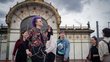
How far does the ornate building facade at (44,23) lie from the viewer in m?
20.3

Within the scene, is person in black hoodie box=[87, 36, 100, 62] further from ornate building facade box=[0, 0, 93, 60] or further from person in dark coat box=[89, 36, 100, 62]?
ornate building facade box=[0, 0, 93, 60]

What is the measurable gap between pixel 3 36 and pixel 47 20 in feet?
12.0

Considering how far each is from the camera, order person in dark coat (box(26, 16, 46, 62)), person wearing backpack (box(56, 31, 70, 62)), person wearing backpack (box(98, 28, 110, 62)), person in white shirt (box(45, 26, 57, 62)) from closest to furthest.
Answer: person in dark coat (box(26, 16, 46, 62)) → person in white shirt (box(45, 26, 57, 62)) → person wearing backpack (box(98, 28, 110, 62)) → person wearing backpack (box(56, 31, 70, 62))

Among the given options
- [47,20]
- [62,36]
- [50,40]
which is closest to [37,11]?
[47,20]

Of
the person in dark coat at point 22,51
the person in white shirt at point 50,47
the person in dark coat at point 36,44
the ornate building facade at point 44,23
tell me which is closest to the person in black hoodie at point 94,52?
the person in white shirt at point 50,47

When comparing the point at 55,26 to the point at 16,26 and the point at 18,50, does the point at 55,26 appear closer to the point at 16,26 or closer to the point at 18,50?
the point at 16,26

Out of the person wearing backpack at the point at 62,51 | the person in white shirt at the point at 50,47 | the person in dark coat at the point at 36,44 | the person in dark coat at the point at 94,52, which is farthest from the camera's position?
the person wearing backpack at the point at 62,51

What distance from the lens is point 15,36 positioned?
20.4 meters

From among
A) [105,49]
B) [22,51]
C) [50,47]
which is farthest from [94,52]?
[22,51]

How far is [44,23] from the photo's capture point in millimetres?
20734

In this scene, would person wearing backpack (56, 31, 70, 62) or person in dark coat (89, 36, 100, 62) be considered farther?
person wearing backpack (56, 31, 70, 62)

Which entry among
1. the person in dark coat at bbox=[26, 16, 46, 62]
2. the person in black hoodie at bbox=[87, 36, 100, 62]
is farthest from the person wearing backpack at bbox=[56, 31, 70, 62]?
the person in dark coat at bbox=[26, 16, 46, 62]

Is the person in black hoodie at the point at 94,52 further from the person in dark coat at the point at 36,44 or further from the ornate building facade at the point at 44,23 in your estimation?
the ornate building facade at the point at 44,23

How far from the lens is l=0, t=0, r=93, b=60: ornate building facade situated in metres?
20.3
